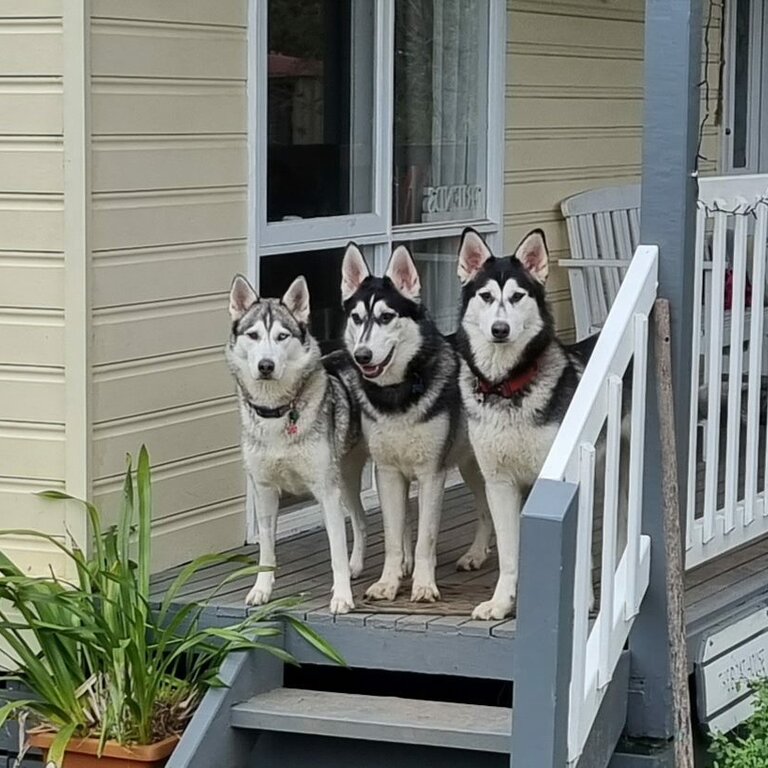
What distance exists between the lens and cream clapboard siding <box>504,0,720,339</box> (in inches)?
294

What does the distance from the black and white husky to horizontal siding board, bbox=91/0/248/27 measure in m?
1.01

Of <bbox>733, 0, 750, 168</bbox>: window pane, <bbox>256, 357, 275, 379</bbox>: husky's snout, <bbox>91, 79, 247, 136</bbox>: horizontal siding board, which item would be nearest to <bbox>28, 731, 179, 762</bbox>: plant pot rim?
<bbox>256, 357, 275, 379</bbox>: husky's snout

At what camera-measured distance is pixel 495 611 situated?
4.93 m

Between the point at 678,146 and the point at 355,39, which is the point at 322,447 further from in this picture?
the point at 355,39

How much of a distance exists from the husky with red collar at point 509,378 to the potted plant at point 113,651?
0.68m

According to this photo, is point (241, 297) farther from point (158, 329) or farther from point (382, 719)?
point (382, 719)

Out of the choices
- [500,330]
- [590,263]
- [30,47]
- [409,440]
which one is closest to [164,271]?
[30,47]

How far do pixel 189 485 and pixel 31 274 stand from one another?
3.06 ft

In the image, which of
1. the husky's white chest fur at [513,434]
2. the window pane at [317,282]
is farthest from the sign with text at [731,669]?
the window pane at [317,282]

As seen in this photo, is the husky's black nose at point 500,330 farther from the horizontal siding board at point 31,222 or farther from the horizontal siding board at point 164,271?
the horizontal siding board at point 31,222

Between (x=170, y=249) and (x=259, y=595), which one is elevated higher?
(x=170, y=249)

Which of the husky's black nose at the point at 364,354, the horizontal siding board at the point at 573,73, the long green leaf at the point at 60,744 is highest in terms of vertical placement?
the horizontal siding board at the point at 573,73

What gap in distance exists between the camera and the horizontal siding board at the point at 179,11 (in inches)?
203

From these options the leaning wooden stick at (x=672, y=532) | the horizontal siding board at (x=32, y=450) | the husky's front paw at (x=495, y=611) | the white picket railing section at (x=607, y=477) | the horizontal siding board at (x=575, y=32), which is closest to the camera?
the white picket railing section at (x=607, y=477)
